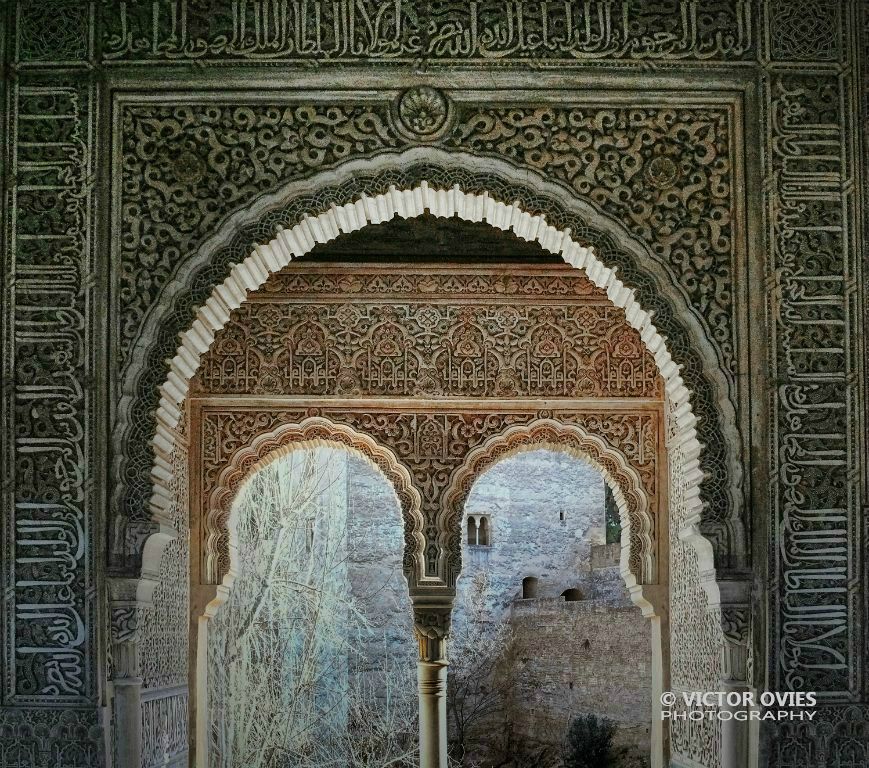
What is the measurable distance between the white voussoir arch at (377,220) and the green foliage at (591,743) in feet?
49.5

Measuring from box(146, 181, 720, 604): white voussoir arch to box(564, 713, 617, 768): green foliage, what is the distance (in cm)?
1508

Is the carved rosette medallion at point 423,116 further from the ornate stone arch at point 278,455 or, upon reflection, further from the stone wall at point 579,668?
the stone wall at point 579,668

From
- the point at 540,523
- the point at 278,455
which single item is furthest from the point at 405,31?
the point at 540,523

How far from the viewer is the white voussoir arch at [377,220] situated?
6254mm

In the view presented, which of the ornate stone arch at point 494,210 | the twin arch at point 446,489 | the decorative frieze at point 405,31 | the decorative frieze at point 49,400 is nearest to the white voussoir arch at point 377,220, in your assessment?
the ornate stone arch at point 494,210

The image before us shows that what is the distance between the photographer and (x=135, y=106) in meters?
6.41

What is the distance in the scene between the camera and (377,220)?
6.60 metres

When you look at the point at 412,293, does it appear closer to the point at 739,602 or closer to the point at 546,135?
the point at 546,135

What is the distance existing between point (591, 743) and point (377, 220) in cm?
1572

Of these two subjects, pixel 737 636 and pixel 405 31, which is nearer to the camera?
pixel 737 636

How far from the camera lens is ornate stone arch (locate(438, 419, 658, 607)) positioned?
9.41 meters

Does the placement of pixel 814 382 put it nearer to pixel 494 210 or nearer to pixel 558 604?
pixel 494 210

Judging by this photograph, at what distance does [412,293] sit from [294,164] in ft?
10.6

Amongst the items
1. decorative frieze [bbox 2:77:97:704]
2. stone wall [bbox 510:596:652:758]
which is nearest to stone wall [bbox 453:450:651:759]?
stone wall [bbox 510:596:652:758]
